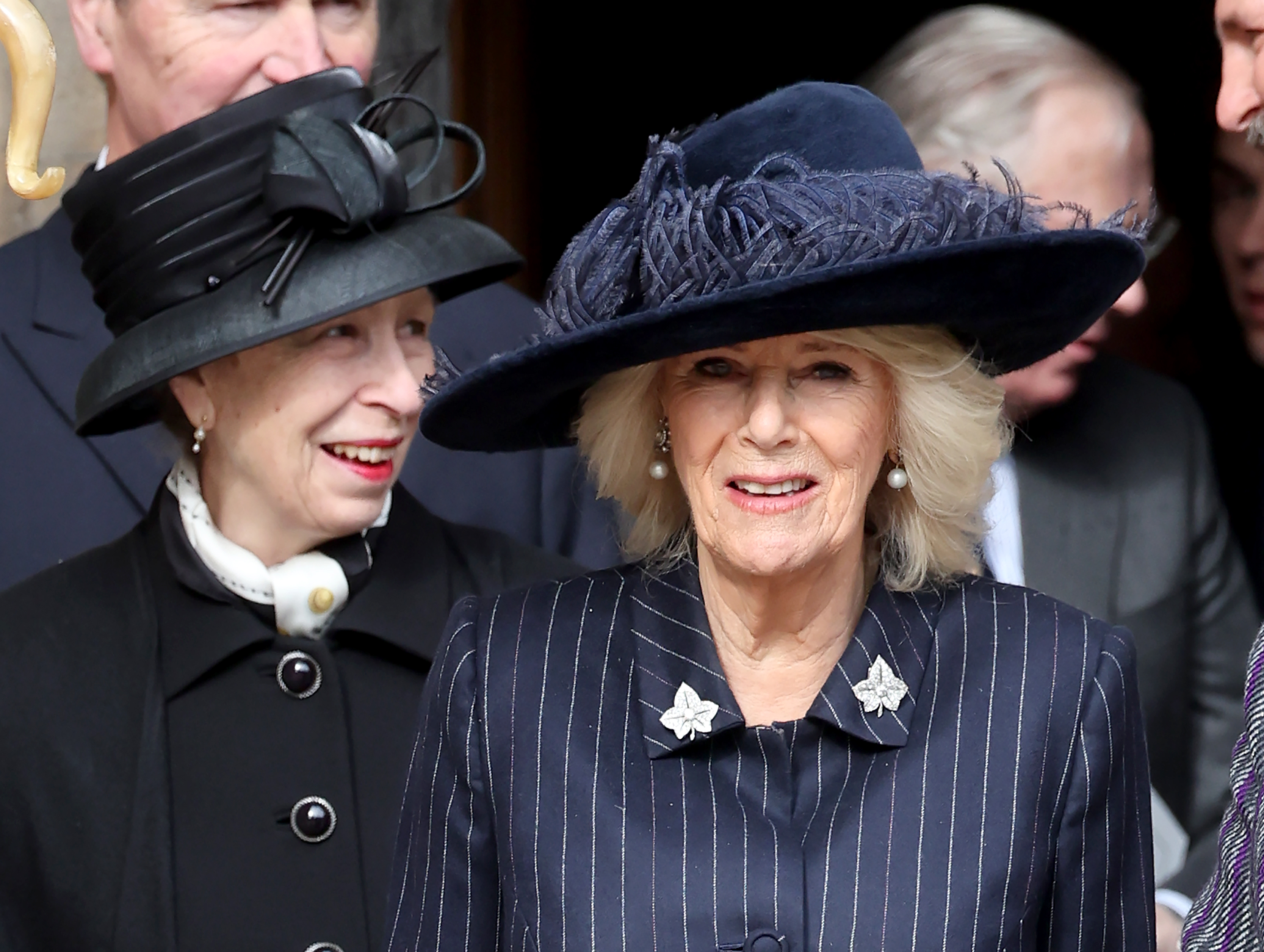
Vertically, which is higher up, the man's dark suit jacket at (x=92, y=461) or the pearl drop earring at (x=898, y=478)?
the pearl drop earring at (x=898, y=478)

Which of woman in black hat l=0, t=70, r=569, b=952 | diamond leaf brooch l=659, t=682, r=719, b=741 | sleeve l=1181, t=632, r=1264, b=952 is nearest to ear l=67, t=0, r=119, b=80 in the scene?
woman in black hat l=0, t=70, r=569, b=952

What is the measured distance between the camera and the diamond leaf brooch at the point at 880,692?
87.7 inches

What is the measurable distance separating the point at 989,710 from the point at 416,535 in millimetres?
1051

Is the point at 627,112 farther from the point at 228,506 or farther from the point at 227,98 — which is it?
the point at 228,506

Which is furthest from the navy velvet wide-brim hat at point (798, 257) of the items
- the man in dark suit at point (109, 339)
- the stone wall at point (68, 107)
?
the stone wall at point (68, 107)

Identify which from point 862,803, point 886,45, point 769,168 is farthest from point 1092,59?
point 886,45

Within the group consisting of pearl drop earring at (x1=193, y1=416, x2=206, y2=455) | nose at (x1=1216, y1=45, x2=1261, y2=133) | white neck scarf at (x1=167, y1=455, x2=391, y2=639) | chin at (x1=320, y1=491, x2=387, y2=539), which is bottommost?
white neck scarf at (x1=167, y1=455, x2=391, y2=639)

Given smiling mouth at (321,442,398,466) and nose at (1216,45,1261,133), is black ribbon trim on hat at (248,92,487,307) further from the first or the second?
nose at (1216,45,1261,133)

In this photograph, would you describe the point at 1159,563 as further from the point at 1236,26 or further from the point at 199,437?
the point at 199,437

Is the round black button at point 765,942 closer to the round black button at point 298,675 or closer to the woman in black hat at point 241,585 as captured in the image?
the woman in black hat at point 241,585

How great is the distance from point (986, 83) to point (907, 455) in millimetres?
1265

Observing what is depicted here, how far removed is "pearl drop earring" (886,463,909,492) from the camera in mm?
2301

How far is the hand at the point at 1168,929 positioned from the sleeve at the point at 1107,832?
0.65 meters

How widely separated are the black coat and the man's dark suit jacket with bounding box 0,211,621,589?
30cm
